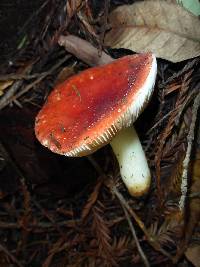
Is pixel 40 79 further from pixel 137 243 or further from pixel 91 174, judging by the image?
pixel 137 243

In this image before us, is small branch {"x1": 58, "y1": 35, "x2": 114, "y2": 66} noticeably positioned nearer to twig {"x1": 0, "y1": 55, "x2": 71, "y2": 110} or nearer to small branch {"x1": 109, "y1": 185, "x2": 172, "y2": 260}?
twig {"x1": 0, "y1": 55, "x2": 71, "y2": 110}

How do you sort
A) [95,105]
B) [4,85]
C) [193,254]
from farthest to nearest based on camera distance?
[4,85] → [193,254] → [95,105]

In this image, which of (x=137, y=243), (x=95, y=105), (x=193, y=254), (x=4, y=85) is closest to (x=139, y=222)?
(x=137, y=243)

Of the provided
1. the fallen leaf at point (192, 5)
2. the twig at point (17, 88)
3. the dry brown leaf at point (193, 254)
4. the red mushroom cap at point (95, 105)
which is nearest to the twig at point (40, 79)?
the twig at point (17, 88)

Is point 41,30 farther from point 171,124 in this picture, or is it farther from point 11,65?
point 171,124

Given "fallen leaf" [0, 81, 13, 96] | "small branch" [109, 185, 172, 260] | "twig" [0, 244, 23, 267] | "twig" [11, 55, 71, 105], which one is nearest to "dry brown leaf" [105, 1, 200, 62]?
"twig" [11, 55, 71, 105]
